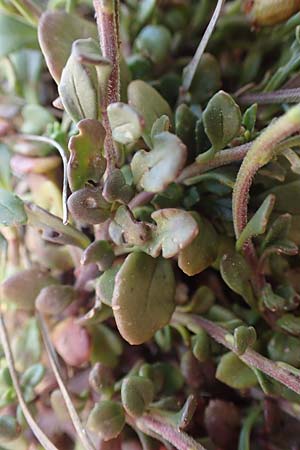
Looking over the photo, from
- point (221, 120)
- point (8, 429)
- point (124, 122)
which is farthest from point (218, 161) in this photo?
point (8, 429)

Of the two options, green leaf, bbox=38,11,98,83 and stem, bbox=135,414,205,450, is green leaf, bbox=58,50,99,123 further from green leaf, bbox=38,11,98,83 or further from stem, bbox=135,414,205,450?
stem, bbox=135,414,205,450

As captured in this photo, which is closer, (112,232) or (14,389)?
(112,232)

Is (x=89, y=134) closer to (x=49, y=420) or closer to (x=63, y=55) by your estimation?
(x=63, y=55)

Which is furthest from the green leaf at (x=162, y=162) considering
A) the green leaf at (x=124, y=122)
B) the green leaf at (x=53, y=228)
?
the green leaf at (x=53, y=228)

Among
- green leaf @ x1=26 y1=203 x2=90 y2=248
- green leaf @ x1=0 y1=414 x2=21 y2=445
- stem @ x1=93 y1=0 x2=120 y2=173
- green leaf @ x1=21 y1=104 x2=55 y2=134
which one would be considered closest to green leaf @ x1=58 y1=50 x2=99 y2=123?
stem @ x1=93 y1=0 x2=120 y2=173

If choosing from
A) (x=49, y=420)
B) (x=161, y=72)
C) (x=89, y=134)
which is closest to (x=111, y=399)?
(x=49, y=420)

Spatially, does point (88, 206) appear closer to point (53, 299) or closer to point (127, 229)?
point (127, 229)

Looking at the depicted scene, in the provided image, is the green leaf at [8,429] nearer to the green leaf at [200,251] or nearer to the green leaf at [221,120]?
the green leaf at [200,251]
